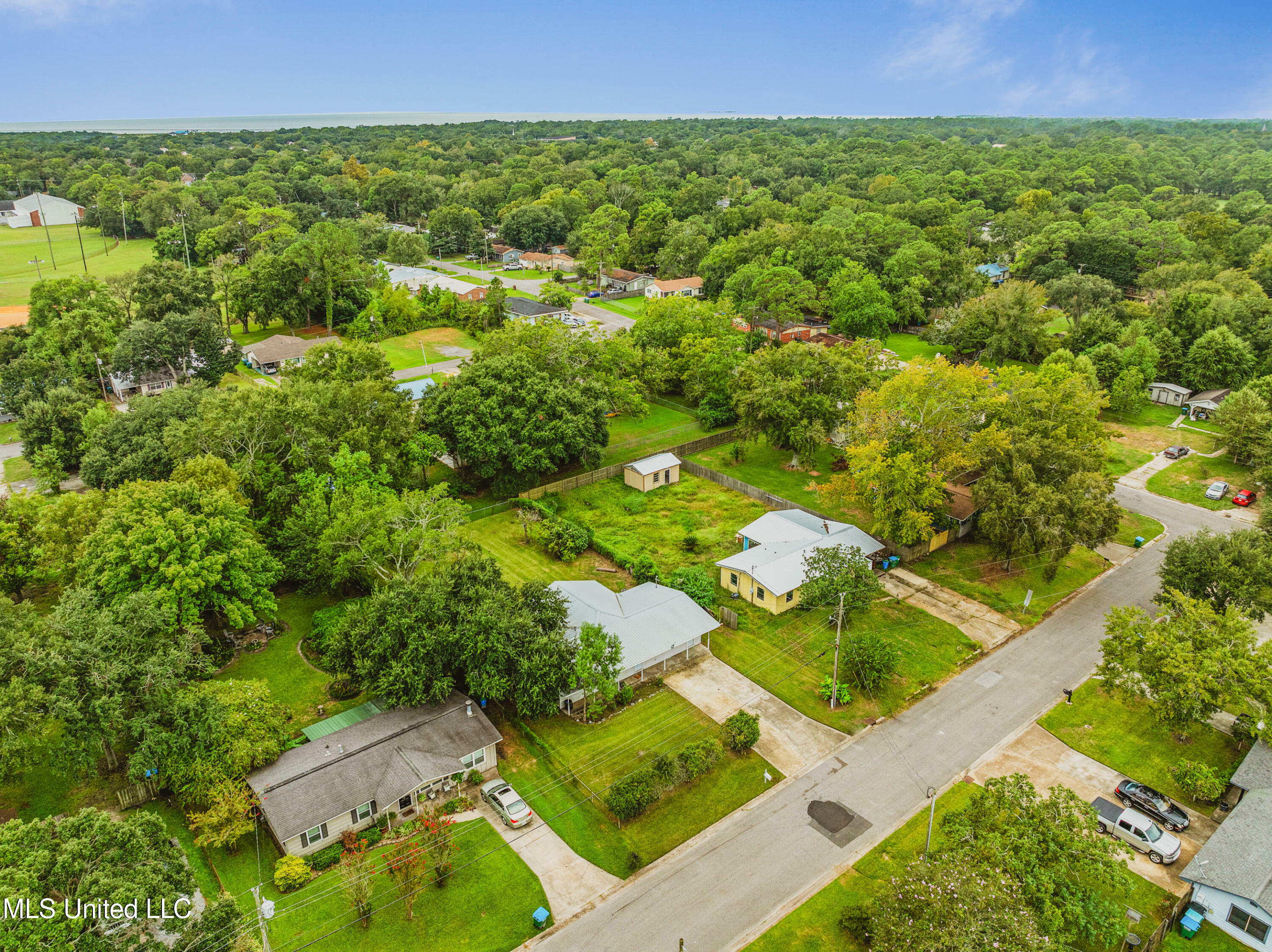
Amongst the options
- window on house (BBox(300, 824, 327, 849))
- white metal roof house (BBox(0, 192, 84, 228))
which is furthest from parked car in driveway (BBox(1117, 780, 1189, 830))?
white metal roof house (BBox(0, 192, 84, 228))

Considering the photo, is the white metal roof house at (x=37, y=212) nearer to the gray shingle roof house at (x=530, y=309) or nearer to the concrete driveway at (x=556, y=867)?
the gray shingle roof house at (x=530, y=309)

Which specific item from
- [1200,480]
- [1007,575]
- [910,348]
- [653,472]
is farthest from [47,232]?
[1200,480]

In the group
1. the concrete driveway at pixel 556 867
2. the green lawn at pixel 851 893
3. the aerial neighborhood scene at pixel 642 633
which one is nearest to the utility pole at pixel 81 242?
the aerial neighborhood scene at pixel 642 633

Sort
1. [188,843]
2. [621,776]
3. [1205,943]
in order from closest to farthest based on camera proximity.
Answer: [1205,943], [188,843], [621,776]

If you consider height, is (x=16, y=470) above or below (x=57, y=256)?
below

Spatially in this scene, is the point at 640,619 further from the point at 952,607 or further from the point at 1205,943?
the point at 1205,943

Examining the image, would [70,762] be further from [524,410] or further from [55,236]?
[55,236]

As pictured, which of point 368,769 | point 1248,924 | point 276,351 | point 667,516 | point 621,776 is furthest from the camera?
point 276,351
